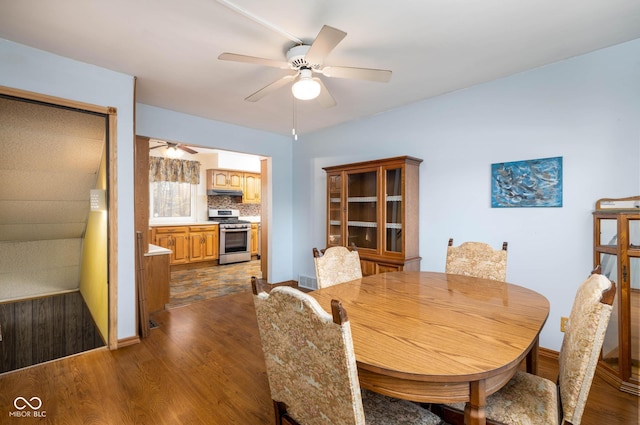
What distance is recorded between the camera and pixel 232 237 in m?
6.49

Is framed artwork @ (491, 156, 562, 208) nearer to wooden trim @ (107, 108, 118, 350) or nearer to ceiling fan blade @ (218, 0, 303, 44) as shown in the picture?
ceiling fan blade @ (218, 0, 303, 44)

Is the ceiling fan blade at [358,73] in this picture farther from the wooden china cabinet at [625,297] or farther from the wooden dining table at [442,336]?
the wooden china cabinet at [625,297]

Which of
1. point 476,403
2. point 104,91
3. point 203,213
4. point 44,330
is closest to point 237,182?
point 203,213

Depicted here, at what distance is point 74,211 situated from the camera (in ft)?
12.0

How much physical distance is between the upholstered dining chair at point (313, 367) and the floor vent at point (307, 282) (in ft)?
10.7

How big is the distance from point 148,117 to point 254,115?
1.19m

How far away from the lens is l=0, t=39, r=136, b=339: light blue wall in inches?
83.8

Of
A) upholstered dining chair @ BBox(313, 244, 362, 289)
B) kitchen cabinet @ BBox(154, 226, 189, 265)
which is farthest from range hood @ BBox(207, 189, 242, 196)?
upholstered dining chair @ BBox(313, 244, 362, 289)

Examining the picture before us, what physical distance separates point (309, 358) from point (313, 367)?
3 cm

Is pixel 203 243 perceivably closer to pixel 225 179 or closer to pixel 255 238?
pixel 255 238

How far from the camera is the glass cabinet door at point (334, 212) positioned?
371 centimetres

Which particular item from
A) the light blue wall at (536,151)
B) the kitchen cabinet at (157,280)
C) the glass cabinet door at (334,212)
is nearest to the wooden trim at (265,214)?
the glass cabinet door at (334,212)

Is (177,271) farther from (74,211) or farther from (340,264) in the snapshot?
(340,264)

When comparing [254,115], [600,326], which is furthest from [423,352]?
[254,115]
